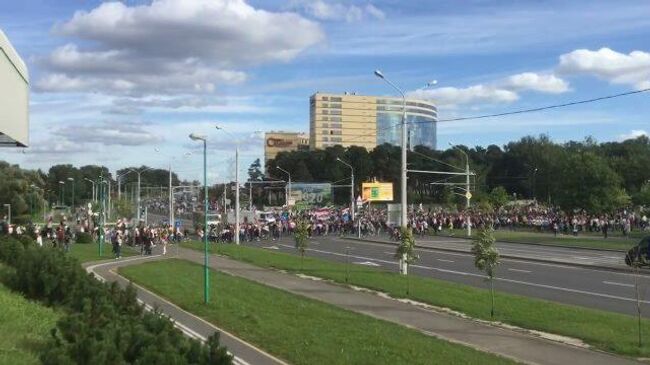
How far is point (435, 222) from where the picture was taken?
72.6 m

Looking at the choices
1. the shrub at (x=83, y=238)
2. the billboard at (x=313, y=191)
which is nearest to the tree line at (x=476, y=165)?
the billboard at (x=313, y=191)

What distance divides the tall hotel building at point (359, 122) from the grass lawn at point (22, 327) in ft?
247

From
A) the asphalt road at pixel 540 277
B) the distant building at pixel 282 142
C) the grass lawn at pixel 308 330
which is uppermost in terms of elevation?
the distant building at pixel 282 142

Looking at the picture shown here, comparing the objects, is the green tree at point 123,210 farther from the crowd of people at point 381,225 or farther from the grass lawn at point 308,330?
the grass lawn at point 308,330

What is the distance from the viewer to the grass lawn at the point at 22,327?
10477 mm

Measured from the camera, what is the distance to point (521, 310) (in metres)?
20.9

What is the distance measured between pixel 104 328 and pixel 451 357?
6.98 meters

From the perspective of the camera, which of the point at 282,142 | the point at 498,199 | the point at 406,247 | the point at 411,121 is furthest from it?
the point at 282,142

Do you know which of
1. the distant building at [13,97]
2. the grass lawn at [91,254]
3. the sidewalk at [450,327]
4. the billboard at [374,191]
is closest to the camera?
the distant building at [13,97]

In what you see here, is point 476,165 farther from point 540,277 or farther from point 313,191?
point 540,277

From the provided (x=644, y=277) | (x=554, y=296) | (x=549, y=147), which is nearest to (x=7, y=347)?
(x=554, y=296)

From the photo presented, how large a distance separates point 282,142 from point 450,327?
16447cm

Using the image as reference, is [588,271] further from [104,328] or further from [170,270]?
[104,328]

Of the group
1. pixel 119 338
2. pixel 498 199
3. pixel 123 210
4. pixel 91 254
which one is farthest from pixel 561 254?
pixel 123 210
